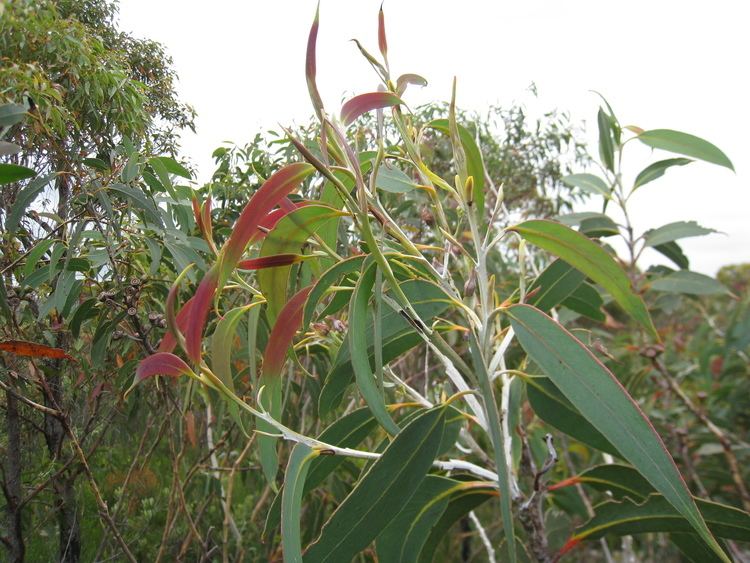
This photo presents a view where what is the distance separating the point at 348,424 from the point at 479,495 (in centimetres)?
21

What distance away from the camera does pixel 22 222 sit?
0.86m

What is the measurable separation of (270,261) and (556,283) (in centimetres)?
40

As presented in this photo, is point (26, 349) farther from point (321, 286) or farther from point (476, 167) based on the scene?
point (476, 167)

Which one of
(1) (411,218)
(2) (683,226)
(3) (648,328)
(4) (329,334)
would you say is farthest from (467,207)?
(1) (411,218)

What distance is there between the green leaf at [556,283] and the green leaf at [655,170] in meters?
0.39

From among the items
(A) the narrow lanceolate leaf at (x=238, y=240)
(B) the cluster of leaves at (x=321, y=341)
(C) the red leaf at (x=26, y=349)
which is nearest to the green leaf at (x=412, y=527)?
(B) the cluster of leaves at (x=321, y=341)

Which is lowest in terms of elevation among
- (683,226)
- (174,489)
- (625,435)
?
(174,489)

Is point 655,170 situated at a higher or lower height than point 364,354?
higher

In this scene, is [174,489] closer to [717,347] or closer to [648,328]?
A: [648,328]

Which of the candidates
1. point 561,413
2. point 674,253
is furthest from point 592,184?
point 561,413

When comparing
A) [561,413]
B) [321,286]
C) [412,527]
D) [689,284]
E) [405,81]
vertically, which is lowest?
[412,527]

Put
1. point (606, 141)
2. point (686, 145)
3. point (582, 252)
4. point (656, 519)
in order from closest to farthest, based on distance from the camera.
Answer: point (582, 252) → point (656, 519) → point (686, 145) → point (606, 141)

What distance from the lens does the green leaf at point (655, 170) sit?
1.08m

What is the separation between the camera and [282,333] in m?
0.64
